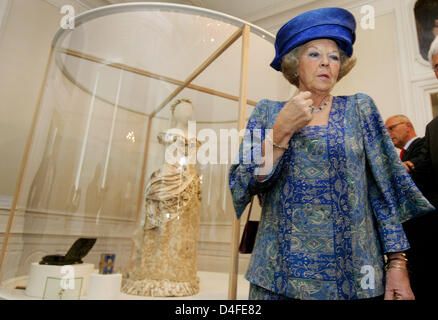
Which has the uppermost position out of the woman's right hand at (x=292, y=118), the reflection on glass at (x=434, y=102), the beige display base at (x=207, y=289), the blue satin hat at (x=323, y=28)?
the reflection on glass at (x=434, y=102)

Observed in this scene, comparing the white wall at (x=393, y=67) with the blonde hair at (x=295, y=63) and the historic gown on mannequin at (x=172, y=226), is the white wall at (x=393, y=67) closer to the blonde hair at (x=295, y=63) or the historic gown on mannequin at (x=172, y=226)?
the blonde hair at (x=295, y=63)

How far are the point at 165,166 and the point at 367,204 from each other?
0.91 metres

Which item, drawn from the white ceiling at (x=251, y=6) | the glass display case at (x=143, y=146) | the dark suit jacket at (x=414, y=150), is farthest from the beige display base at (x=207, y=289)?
the white ceiling at (x=251, y=6)

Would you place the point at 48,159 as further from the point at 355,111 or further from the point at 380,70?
the point at 380,70

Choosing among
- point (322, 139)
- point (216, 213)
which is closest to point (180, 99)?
point (216, 213)

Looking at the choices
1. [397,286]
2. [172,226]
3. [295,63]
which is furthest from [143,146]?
[397,286]

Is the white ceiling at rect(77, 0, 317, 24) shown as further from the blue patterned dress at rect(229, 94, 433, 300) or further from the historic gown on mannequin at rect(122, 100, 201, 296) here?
the blue patterned dress at rect(229, 94, 433, 300)

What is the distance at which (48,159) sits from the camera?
1489 millimetres

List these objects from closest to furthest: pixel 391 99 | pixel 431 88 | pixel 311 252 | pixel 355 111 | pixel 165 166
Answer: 1. pixel 311 252
2. pixel 355 111
3. pixel 165 166
4. pixel 431 88
5. pixel 391 99

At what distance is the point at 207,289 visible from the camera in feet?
4.44

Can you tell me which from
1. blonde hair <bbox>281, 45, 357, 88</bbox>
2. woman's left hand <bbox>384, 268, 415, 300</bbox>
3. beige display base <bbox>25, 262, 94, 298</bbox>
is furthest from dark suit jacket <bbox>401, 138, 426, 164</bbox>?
beige display base <bbox>25, 262, 94, 298</bbox>

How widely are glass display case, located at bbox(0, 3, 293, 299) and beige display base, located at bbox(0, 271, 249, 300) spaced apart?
0.5 inches

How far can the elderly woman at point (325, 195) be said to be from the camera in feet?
2.40

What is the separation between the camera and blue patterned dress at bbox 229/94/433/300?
2.39ft
